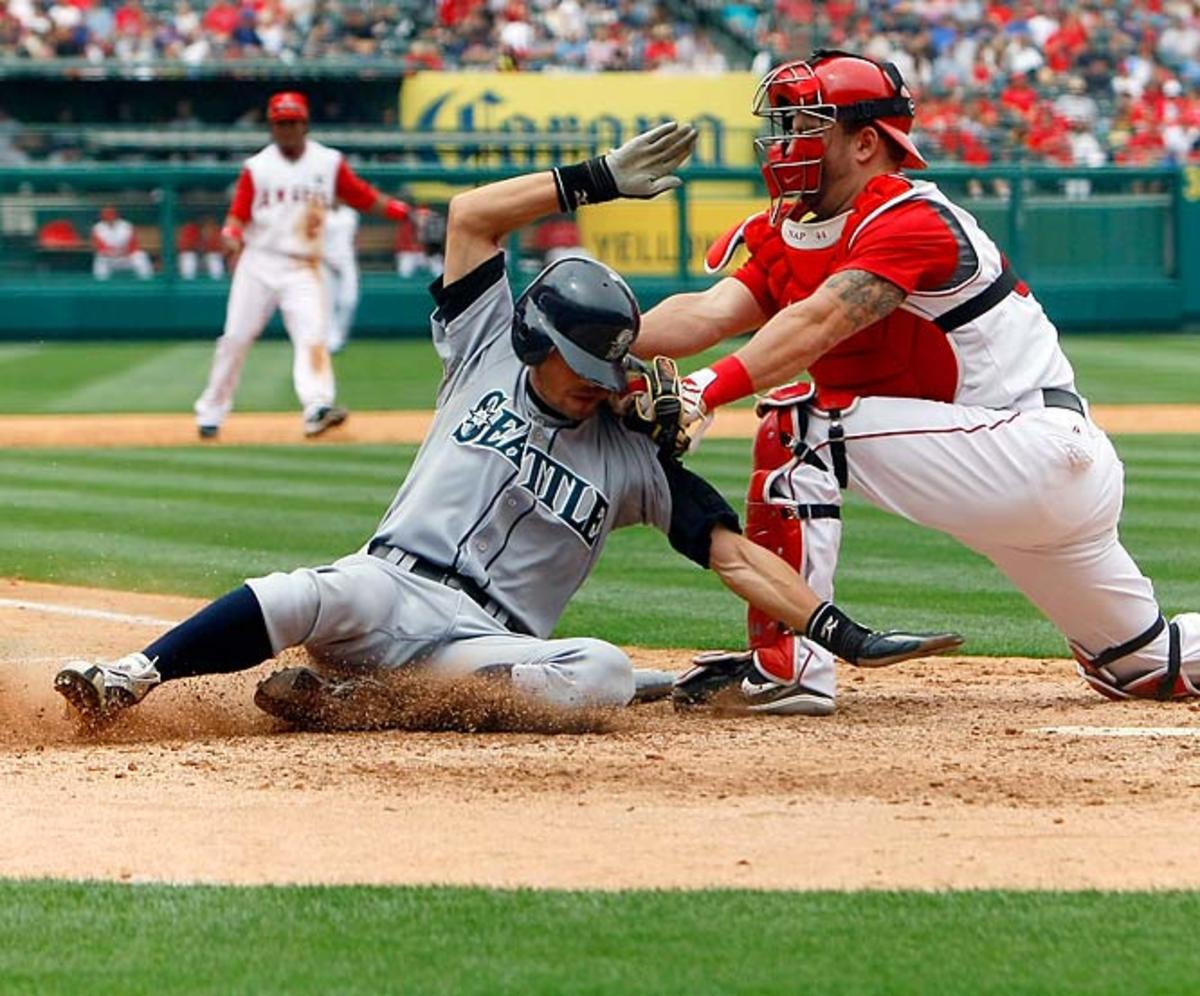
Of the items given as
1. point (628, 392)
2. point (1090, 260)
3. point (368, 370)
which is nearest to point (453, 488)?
point (628, 392)

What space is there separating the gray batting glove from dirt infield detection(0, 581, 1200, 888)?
1.26m

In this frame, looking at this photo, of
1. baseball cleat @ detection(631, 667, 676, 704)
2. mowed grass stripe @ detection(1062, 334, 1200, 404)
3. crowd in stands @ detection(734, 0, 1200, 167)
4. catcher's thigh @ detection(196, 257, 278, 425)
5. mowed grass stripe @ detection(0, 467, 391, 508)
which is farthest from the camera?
crowd in stands @ detection(734, 0, 1200, 167)

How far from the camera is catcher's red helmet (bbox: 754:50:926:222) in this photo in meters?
5.31

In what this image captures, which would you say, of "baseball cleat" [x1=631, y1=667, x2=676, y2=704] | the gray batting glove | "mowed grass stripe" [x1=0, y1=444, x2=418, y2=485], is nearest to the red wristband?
the gray batting glove

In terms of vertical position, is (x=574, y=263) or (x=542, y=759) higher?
(x=574, y=263)

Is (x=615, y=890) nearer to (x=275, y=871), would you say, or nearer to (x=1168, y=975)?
(x=275, y=871)

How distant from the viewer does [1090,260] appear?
22078 millimetres

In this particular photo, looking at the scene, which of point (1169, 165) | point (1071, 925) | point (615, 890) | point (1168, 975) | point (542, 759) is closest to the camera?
point (1168, 975)

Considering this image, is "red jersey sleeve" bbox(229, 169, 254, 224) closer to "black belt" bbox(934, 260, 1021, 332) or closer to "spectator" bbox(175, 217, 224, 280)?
"spectator" bbox(175, 217, 224, 280)

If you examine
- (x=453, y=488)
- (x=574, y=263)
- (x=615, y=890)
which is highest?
(x=574, y=263)

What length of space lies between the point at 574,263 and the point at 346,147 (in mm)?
18947

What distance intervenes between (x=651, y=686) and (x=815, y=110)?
152 centimetres

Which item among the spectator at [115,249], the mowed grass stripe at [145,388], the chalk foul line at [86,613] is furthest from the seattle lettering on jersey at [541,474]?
the spectator at [115,249]

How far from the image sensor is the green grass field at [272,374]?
53.5 feet
